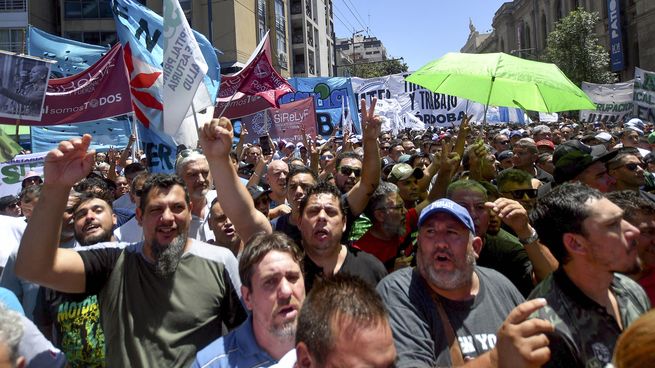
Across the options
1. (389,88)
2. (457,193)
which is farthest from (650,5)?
(457,193)

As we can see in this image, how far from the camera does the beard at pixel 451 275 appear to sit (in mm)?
2402

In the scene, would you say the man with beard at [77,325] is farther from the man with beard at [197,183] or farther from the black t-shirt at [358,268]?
the man with beard at [197,183]

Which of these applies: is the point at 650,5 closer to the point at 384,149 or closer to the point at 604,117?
the point at 604,117

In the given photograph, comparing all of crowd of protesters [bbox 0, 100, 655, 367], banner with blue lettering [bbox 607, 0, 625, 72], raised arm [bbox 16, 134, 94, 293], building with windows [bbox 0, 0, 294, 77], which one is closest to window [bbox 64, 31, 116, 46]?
building with windows [bbox 0, 0, 294, 77]

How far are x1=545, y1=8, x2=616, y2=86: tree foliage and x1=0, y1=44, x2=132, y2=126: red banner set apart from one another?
2959 cm

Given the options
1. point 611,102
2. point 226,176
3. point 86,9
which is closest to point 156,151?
point 226,176

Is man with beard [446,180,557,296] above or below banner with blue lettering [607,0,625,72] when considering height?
below

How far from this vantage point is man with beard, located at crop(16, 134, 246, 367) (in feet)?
7.52

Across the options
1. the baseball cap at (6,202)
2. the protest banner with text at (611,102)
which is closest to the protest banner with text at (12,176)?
the baseball cap at (6,202)

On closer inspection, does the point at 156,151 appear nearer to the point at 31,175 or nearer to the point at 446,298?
the point at 31,175

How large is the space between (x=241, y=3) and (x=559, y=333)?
1362 inches

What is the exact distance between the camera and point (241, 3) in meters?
34.0

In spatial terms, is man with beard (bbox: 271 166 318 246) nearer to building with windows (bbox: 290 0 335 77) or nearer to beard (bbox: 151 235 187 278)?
beard (bbox: 151 235 187 278)

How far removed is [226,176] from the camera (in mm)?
2908
